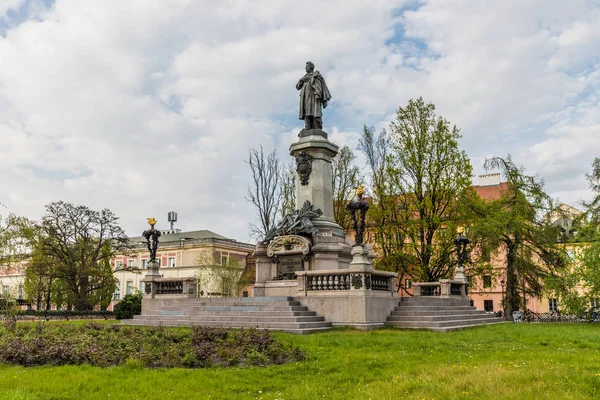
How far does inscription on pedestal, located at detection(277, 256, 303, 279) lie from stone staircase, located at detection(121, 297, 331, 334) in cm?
262

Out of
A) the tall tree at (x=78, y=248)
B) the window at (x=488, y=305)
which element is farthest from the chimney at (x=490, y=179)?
the tall tree at (x=78, y=248)

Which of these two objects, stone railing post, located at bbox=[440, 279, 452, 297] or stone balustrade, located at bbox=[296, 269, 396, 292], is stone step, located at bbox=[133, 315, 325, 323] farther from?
stone railing post, located at bbox=[440, 279, 452, 297]

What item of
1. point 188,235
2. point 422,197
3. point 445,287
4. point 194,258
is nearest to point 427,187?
point 422,197

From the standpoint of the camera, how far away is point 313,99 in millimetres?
25531

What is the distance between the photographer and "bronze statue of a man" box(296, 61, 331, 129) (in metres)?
25.5

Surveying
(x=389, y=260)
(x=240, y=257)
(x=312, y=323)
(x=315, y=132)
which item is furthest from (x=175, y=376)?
(x=240, y=257)

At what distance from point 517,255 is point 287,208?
16613mm

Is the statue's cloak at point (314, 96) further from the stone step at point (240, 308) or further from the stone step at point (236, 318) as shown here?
the stone step at point (236, 318)

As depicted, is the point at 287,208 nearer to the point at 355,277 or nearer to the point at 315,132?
the point at 315,132

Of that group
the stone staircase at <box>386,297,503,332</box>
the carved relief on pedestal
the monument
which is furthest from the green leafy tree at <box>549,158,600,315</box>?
the carved relief on pedestal

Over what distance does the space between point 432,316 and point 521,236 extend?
53.2 feet

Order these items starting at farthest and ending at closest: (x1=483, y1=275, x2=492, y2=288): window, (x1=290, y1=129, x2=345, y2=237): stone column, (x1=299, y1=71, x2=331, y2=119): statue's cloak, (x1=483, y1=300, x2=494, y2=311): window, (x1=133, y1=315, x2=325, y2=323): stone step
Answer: (x1=483, y1=300, x2=494, y2=311): window, (x1=483, y1=275, x2=492, y2=288): window, (x1=299, y1=71, x2=331, y2=119): statue's cloak, (x1=290, y1=129, x2=345, y2=237): stone column, (x1=133, y1=315, x2=325, y2=323): stone step

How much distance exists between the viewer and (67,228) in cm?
4644

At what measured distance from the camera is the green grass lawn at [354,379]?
7840mm
